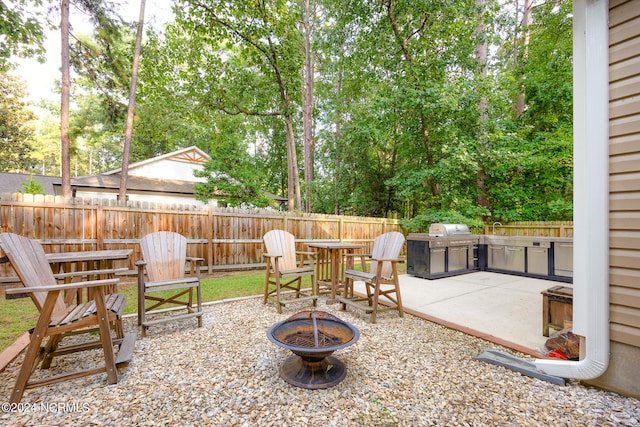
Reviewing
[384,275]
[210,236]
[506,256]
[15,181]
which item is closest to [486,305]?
[384,275]

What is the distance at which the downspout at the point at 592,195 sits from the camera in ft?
6.10

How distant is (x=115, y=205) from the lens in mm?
5504

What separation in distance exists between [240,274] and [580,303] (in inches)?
228

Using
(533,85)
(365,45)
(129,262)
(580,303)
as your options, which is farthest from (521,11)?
(129,262)

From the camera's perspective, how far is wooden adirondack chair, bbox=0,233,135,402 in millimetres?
1685

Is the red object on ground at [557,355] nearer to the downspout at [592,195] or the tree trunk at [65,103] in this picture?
the downspout at [592,195]

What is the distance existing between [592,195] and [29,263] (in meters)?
3.98

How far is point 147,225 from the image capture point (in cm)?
579

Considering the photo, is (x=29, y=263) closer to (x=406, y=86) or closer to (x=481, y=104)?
(x=406, y=86)

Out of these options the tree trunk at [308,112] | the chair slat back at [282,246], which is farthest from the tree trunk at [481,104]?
the chair slat back at [282,246]

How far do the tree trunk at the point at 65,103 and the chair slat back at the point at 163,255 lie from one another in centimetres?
524

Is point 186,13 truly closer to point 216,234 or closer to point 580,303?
point 216,234

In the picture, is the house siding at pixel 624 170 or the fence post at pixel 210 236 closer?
the house siding at pixel 624 170

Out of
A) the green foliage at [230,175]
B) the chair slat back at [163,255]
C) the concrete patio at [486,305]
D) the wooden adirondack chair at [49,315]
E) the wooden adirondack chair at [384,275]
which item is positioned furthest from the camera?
the green foliage at [230,175]
